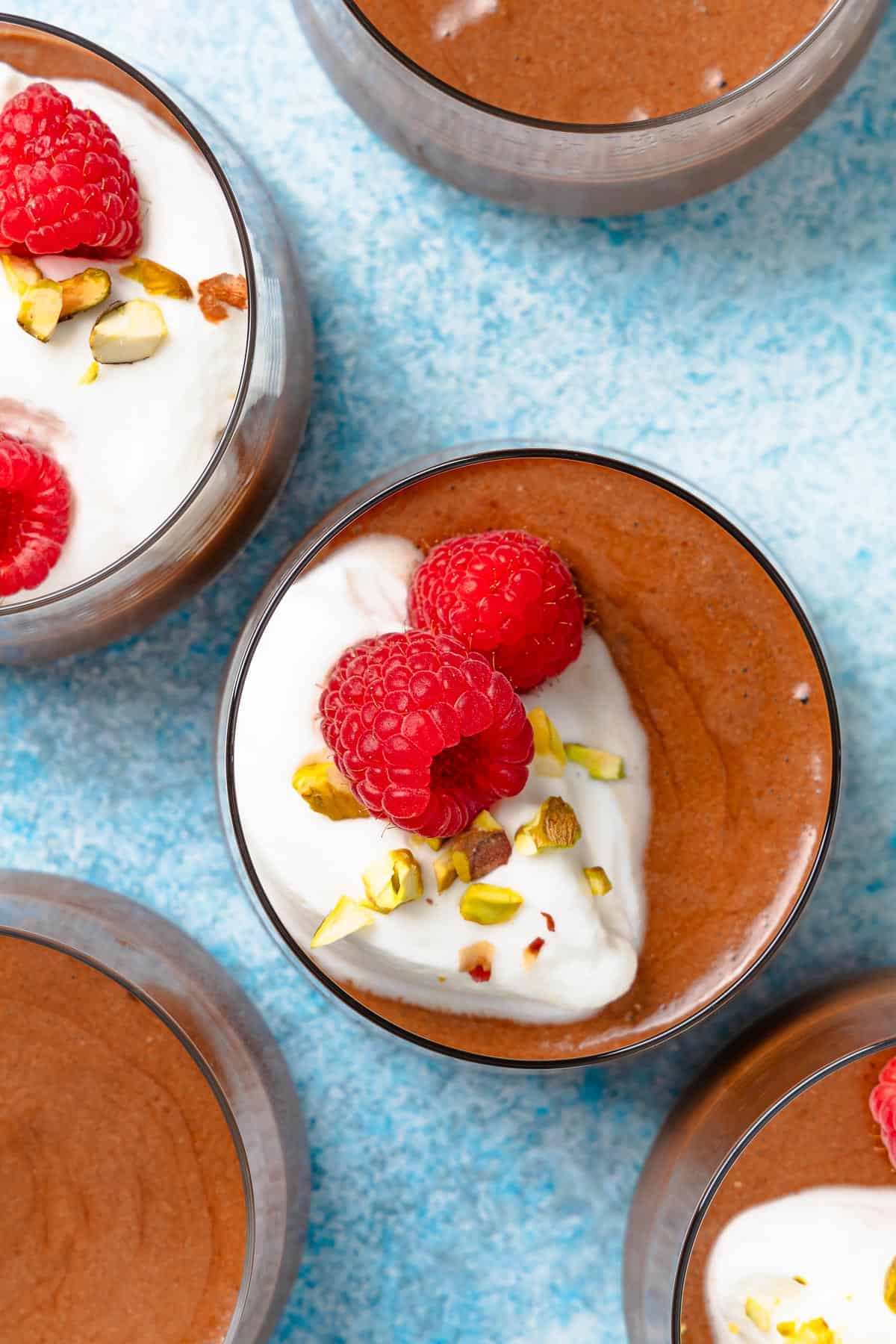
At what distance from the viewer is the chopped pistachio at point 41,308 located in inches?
44.9

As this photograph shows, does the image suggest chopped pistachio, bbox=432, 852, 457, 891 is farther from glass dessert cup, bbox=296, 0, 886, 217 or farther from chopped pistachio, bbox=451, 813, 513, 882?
glass dessert cup, bbox=296, 0, 886, 217

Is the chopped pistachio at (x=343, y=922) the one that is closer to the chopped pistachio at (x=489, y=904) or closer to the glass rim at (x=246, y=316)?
the chopped pistachio at (x=489, y=904)

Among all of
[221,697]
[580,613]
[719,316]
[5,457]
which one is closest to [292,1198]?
[221,697]

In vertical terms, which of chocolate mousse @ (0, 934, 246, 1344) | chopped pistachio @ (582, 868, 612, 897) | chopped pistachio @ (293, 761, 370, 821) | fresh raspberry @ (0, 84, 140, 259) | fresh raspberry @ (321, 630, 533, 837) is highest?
fresh raspberry @ (0, 84, 140, 259)

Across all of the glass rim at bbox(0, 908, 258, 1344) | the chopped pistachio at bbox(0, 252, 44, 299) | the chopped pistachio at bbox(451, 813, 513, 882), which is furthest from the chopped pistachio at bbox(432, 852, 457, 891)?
the chopped pistachio at bbox(0, 252, 44, 299)

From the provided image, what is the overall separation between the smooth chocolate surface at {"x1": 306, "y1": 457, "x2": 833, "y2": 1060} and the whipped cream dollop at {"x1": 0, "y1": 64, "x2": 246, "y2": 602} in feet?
0.64

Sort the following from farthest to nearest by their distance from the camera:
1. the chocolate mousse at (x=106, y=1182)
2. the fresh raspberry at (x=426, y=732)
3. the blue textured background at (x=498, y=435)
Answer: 1. the blue textured background at (x=498, y=435)
2. the chocolate mousse at (x=106, y=1182)
3. the fresh raspberry at (x=426, y=732)

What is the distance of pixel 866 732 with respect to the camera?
1.43 meters

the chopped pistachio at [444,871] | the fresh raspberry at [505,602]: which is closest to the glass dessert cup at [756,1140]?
the chopped pistachio at [444,871]

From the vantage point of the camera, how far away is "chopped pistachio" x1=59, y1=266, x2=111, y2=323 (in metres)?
1.15

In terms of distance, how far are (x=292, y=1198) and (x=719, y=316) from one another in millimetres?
1137

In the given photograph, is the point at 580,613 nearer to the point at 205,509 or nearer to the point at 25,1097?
the point at 205,509

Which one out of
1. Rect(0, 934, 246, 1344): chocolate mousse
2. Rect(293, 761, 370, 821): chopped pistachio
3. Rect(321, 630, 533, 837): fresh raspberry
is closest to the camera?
Rect(321, 630, 533, 837): fresh raspberry

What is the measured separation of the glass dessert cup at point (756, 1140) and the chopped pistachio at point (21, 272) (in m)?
1.05
